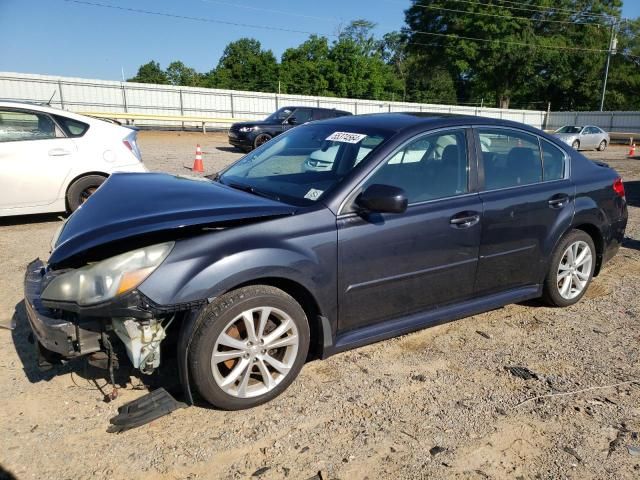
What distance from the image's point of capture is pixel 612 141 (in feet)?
121

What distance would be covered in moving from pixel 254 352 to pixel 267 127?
54.0 feet

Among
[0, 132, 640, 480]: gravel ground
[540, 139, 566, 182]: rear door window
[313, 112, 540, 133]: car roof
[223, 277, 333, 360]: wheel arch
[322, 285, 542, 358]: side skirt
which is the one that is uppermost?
[313, 112, 540, 133]: car roof

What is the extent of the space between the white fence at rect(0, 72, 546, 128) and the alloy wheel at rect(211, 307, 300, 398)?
22.7m

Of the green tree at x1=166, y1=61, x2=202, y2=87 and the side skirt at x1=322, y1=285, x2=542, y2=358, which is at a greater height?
the green tree at x1=166, y1=61, x2=202, y2=87

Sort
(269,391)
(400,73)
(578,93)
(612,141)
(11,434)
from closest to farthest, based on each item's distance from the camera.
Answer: (11,434), (269,391), (612,141), (578,93), (400,73)

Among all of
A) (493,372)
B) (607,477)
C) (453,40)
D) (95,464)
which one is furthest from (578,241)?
(453,40)

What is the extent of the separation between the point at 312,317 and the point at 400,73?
8873cm

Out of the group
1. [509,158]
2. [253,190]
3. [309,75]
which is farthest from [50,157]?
[309,75]

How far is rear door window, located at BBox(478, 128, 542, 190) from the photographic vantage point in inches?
153

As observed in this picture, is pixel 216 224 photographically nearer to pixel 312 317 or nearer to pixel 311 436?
pixel 312 317

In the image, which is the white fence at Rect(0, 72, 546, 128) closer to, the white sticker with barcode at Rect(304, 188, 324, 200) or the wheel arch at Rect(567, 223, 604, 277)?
the wheel arch at Rect(567, 223, 604, 277)

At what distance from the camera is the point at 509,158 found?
13.4ft

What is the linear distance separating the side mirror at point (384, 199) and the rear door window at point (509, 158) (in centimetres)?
105

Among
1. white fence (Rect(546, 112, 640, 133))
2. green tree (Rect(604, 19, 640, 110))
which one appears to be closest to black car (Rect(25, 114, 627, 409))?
white fence (Rect(546, 112, 640, 133))
